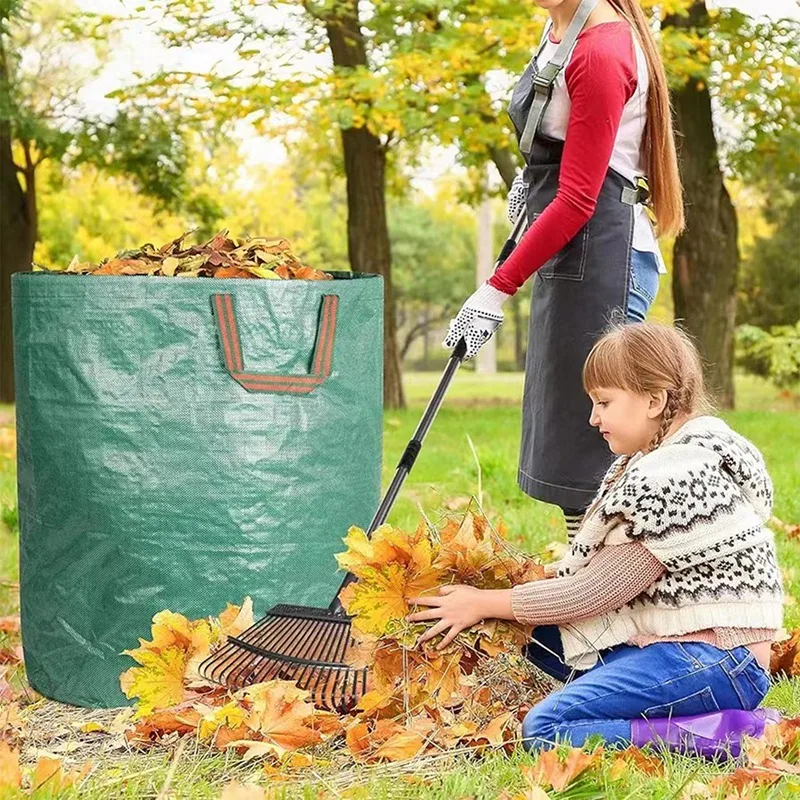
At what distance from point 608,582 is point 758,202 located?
1881 cm

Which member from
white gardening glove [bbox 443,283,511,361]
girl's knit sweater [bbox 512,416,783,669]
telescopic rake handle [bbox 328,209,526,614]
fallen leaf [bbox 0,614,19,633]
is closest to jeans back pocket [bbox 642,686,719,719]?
girl's knit sweater [bbox 512,416,783,669]

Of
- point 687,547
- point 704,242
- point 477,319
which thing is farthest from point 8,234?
point 687,547

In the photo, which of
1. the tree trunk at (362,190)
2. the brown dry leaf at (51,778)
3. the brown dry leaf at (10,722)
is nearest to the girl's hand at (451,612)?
the brown dry leaf at (51,778)

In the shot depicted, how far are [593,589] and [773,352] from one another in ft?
45.1

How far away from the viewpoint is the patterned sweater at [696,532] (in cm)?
242

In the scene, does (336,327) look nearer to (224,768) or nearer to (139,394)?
(139,394)

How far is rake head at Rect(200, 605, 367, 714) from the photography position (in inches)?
105

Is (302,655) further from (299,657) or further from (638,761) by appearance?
(638,761)

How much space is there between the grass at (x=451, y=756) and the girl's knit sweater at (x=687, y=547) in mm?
273

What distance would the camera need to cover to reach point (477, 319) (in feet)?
9.75

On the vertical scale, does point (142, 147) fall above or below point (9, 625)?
above

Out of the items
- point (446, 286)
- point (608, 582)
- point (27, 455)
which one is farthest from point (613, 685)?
point (446, 286)

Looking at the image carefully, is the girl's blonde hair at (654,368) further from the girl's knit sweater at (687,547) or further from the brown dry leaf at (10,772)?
the brown dry leaf at (10,772)

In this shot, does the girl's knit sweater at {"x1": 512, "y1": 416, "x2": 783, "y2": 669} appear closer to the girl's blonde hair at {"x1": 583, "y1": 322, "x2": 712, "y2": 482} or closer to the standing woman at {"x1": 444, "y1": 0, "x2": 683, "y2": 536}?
the girl's blonde hair at {"x1": 583, "y1": 322, "x2": 712, "y2": 482}
